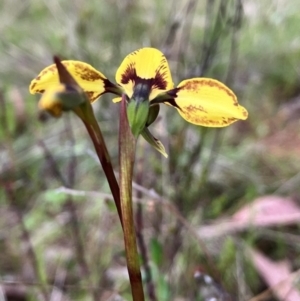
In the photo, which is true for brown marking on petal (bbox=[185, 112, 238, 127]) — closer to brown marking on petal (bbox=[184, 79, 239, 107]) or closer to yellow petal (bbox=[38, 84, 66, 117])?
brown marking on petal (bbox=[184, 79, 239, 107])

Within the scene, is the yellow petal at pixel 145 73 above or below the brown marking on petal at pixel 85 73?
above

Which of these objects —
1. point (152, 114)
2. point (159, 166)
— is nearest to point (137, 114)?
point (152, 114)

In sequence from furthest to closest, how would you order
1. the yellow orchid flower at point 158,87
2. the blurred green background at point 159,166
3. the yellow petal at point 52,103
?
1. the blurred green background at point 159,166
2. the yellow orchid flower at point 158,87
3. the yellow petal at point 52,103

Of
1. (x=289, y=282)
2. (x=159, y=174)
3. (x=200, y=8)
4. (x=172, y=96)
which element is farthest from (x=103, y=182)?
(x=200, y=8)

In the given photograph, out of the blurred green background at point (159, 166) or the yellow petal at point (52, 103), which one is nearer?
the yellow petal at point (52, 103)

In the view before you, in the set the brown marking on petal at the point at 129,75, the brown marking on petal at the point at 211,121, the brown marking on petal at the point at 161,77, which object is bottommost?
the brown marking on petal at the point at 211,121

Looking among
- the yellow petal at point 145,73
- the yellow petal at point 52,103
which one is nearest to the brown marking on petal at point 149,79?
the yellow petal at point 145,73

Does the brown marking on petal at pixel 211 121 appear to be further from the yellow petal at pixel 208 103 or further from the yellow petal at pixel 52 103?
the yellow petal at pixel 52 103
